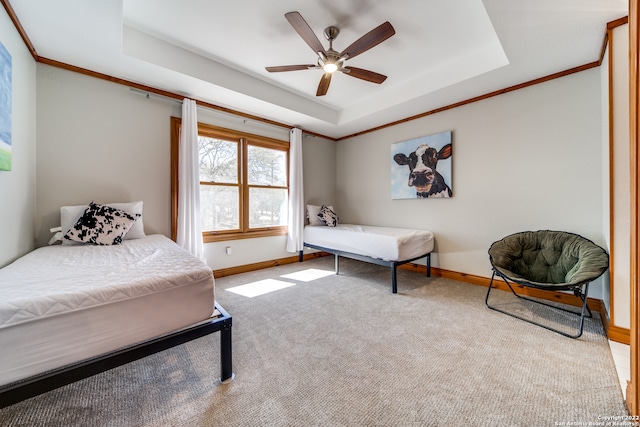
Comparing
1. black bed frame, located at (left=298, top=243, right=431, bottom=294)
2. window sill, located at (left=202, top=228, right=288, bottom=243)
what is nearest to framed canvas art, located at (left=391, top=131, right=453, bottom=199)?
black bed frame, located at (left=298, top=243, right=431, bottom=294)

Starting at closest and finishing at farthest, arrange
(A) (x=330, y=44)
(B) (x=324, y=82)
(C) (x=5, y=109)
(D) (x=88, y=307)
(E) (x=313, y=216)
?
(D) (x=88, y=307) < (C) (x=5, y=109) < (A) (x=330, y=44) < (B) (x=324, y=82) < (E) (x=313, y=216)

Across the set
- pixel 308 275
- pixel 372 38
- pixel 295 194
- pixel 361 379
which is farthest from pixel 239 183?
pixel 361 379

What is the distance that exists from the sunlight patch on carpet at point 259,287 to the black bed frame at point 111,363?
1421 millimetres

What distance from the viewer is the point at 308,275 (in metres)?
3.68

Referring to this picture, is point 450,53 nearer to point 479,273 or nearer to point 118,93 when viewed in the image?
point 479,273

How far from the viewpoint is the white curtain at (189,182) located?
3.14 metres

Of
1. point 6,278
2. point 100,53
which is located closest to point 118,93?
point 100,53

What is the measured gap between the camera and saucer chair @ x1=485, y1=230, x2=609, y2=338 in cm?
205

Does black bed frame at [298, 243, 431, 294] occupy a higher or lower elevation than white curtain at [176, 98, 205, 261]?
lower

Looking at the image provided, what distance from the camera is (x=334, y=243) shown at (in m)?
3.84

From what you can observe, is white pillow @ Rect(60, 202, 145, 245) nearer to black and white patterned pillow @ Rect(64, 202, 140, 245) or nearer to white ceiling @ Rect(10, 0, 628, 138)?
black and white patterned pillow @ Rect(64, 202, 140, 245)

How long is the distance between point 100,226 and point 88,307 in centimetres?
179

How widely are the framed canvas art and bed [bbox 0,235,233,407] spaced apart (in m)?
3.28

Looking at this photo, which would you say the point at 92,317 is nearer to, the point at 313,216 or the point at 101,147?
the point at 101,147
